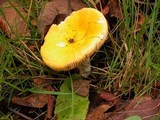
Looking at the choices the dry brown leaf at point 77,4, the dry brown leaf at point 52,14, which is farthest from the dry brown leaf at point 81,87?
Result: the dry brown leaf at point 77,4

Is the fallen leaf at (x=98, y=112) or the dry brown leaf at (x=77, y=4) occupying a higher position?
the dry brown leaf at (x=77, y=4)

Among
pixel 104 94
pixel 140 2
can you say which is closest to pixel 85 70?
pixel 104 94

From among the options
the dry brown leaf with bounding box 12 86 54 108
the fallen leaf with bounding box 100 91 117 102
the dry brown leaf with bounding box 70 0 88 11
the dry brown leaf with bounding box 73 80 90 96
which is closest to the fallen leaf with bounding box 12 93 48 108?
the dry brown leaf with bounding box 12 86 54 108

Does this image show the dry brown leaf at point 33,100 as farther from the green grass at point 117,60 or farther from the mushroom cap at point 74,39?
the mushroom cap at point 74,39

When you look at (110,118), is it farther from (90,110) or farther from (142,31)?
(142,31)

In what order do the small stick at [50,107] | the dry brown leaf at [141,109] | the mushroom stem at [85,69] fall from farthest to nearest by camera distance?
the mushroom stem at [85,69] < the small stick at [50,107] < the dry brown leaf at [141,109]

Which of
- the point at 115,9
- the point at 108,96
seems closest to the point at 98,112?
the point at 108,96
